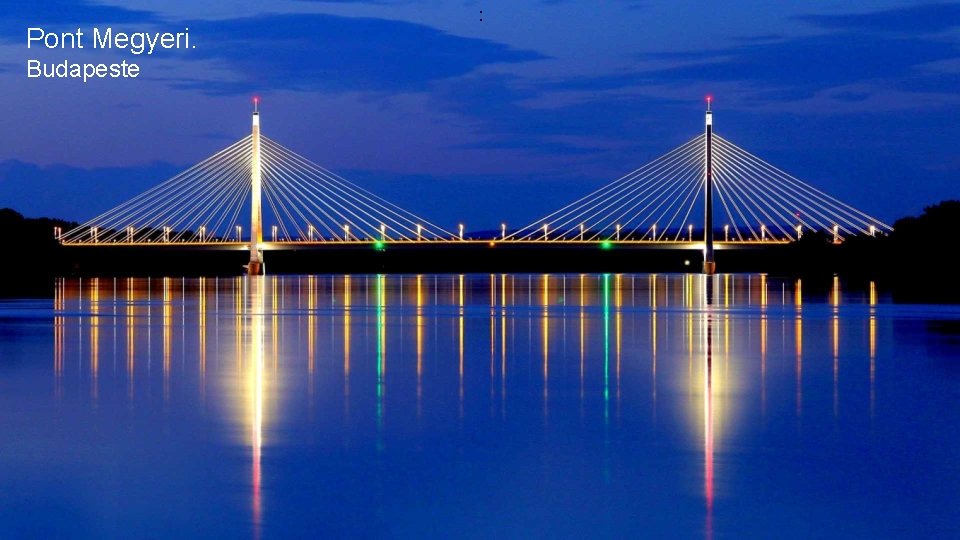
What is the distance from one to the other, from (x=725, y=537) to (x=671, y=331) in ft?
51.4

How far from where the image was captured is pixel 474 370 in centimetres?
1499

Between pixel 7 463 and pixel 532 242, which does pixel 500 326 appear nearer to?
pixel 7 463

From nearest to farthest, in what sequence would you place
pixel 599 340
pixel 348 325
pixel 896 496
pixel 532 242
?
pixel 896 496 → pixel 599 340 → pixel 348 325 → pixel 532 242

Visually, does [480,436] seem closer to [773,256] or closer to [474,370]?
[474,370]

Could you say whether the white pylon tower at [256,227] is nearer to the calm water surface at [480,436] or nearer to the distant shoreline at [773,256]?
the distant shoreline at [773,256]

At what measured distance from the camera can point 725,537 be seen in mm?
6695

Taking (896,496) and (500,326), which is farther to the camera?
(500,326)

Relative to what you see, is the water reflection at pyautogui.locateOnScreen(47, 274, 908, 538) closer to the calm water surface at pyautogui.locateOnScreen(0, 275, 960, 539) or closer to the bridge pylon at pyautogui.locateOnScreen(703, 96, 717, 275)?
the calm water surface at pyautogui.locateOnScreen(0, 275, 960, 539)

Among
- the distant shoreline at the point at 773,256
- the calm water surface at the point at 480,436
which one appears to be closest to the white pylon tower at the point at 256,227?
the distant shoreline at the point at 773,256

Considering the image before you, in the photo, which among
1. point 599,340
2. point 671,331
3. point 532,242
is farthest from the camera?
point 532,242

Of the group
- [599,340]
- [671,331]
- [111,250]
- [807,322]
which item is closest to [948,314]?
[807,322]

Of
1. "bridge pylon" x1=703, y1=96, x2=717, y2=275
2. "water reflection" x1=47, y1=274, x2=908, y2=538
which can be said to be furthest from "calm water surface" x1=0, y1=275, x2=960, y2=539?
"bridge pylon" x1=703, y1=96, x2=717, y2=275

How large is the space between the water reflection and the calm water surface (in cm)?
5

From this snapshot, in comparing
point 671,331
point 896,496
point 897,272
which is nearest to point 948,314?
point 671,331
